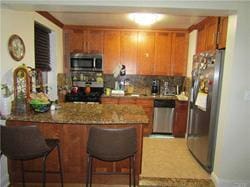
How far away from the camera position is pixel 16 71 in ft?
8.00

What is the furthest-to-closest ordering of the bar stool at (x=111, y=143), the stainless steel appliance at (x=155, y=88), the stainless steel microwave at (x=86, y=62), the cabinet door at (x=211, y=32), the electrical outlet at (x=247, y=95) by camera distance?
the stainless steel appliance at (x=155, y=88)
the stainless steel microwave at (x=86, y=62)
the cabinet door at (x=211, y=32)
the electrical outlet at (x=247, y=95)
the bar stool at (x=111, y=143)

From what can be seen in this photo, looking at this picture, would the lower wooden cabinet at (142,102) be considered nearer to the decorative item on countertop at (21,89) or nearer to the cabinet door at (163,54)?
the cabinet door at (163,54)

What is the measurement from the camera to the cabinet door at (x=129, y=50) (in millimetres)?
4598

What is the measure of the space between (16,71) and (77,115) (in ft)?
2.83

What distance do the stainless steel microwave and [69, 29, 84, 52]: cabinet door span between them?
20cm

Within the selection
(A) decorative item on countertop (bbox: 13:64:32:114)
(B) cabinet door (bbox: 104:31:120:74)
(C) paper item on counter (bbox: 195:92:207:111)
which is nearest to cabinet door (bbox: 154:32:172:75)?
(B) cabinet door (bbox: 104:31:120:74)

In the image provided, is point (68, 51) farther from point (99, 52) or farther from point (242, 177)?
point (242, 177)

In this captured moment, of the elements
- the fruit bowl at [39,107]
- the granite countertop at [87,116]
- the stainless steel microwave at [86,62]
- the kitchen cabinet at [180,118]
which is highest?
the stainless steel microwave at [86,62]

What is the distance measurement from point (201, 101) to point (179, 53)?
6.21 ft

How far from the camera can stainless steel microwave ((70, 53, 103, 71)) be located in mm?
4484

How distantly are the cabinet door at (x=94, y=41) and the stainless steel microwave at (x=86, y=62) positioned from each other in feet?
0.63

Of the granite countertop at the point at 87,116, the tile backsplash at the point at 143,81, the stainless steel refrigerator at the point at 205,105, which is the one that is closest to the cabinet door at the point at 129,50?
the tile backsplash at the point at 143,81

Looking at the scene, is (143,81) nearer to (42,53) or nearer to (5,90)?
(42,53)

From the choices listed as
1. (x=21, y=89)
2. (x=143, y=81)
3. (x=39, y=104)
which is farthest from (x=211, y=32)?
(x=21, y=89)
